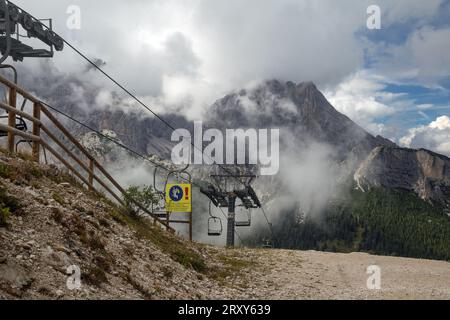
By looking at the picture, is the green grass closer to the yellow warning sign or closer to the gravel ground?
the gravel ground

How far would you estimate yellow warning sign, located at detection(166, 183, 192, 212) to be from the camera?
28.4m

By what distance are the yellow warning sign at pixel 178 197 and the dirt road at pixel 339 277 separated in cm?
632

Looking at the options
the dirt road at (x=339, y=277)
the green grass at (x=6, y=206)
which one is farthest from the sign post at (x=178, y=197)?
the green grass at (x=6, y=206)

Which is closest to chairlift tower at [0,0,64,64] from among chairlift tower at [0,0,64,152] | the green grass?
chairlift tower at [0,0,64,152]

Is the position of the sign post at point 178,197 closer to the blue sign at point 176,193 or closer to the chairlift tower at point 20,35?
the blue sign at point 176,193

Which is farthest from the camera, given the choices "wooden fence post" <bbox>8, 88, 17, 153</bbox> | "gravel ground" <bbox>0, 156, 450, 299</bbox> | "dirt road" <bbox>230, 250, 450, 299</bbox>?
"dirt road" <bbox>230, 250, 450, 299</bbox>

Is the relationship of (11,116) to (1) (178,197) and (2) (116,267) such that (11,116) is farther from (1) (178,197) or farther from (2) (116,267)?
(1) (178,197)

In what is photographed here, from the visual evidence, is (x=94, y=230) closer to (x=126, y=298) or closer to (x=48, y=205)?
(x=48, y=205)

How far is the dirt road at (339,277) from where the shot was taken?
14.9 meters

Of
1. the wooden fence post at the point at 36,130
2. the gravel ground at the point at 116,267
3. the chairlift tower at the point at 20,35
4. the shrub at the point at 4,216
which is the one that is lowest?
the gravel ground at the point at 116,267

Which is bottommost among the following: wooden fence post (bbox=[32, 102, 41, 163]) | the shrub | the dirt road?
the dirt road

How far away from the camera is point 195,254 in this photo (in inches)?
709

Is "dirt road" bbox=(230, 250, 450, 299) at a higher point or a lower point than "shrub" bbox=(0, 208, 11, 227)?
lower
